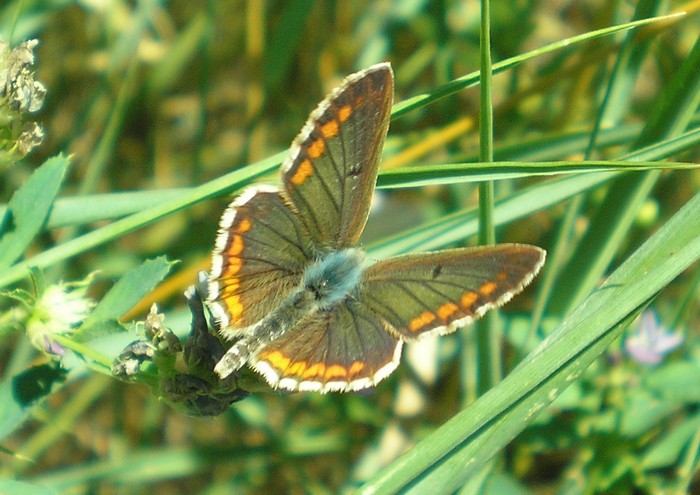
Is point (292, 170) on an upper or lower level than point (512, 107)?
lower

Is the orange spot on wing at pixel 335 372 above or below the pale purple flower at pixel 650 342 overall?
below

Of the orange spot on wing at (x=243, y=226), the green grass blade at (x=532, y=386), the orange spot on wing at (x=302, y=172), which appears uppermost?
the orange spot on wing at (x=302, y=172)

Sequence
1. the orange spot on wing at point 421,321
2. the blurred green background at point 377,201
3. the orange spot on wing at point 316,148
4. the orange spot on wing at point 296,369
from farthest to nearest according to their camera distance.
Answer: the blurred green background at point 377,201
the orange spot on wing at point 316,148
the orange spot on wing at point 421,321
the orange spot on wing at point 296,369

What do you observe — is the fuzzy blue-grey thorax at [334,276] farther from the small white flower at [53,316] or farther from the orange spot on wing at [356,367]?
the small white flower at [53,316]

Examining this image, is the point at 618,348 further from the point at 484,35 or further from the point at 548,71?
the point at 484,35

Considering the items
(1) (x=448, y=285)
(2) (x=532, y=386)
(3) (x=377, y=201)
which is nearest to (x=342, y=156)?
(1) (x=448, y=285)

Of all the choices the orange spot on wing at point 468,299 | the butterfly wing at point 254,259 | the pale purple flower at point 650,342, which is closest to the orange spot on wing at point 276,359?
the butterfly wing at point 254,259

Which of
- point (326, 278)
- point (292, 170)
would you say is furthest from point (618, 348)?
point (292, 170)
